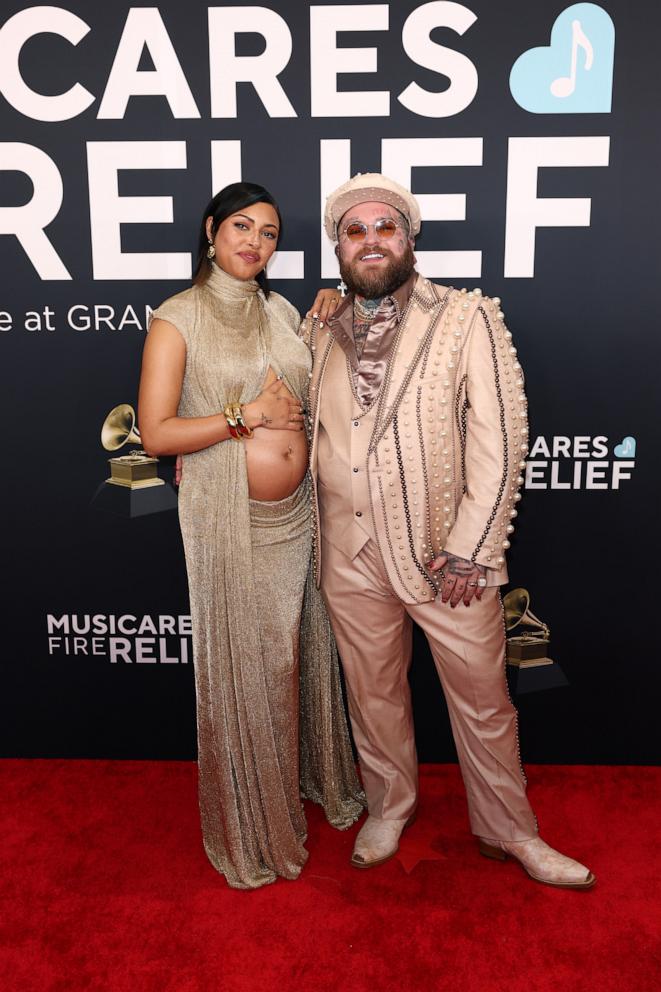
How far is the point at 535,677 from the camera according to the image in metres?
3.23

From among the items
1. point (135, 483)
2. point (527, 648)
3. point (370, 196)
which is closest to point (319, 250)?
point (370, 196)

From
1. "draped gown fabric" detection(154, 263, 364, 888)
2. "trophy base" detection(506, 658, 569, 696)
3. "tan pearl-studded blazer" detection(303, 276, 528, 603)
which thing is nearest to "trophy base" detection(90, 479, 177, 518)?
"draped gown fabric" detection(154, 263, 364, 888)

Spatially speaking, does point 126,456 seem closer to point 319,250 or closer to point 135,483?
point 135,483

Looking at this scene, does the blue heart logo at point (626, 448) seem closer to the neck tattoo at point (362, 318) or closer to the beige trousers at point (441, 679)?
the beige trousers at point (441, 679)

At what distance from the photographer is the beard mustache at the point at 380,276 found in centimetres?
241

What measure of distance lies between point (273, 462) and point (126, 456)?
0.82 metres

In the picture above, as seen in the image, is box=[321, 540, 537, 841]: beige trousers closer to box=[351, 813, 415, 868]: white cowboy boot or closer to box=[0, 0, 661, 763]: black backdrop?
box=[351, 813, 415, 868]: white cowboy boot

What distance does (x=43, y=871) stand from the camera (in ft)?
8.86

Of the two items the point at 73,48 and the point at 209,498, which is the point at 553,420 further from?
the point at 73,48

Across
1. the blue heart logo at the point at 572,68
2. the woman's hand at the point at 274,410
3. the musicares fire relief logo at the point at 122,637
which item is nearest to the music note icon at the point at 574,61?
the blue heart logo at the point at 572,68

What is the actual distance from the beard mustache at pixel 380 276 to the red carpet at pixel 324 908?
173 centimetres

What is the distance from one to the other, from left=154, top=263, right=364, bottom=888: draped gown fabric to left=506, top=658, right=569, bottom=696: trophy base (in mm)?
919

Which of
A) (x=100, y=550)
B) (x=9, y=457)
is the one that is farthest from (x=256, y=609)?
(x=9, y=457)

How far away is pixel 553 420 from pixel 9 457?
1.92 m
